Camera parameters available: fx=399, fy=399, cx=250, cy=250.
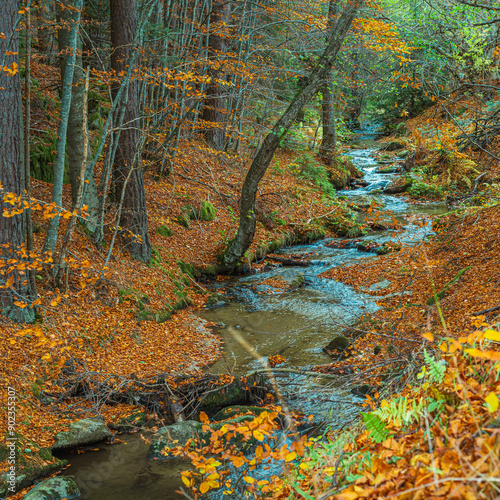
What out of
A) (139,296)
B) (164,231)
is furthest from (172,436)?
(164,231)

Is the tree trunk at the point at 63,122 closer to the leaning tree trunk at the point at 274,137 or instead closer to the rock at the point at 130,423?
the rock at the point at 130,423

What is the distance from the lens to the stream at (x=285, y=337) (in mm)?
3977

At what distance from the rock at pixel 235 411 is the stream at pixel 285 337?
18.6 inches

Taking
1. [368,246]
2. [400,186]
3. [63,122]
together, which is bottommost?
[368,246]

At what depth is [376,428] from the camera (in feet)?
7.56

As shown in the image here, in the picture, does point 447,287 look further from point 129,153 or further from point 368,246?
point 129,153

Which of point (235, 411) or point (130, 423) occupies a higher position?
point (235, 411)

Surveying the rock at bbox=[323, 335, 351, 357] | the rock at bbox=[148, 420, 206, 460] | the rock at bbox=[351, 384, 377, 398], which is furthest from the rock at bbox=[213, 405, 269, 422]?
the rock at bbox=[323, 335, 351, 357]

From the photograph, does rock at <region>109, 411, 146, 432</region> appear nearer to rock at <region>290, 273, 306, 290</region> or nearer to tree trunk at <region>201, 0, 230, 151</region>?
rock at <region>290, 273, 306, 290</region>

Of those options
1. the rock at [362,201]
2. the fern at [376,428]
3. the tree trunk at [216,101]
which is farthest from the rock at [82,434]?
the rock at [362,201]

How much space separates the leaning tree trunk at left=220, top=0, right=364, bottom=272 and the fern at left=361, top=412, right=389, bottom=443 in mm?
7924

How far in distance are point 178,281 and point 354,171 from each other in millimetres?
13839

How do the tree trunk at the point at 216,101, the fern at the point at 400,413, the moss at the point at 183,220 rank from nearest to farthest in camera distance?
the fern at the point at 400,413
the moss at the point at 183,220
the tree trunk at the point at 216,101

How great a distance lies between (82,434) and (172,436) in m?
0.97
